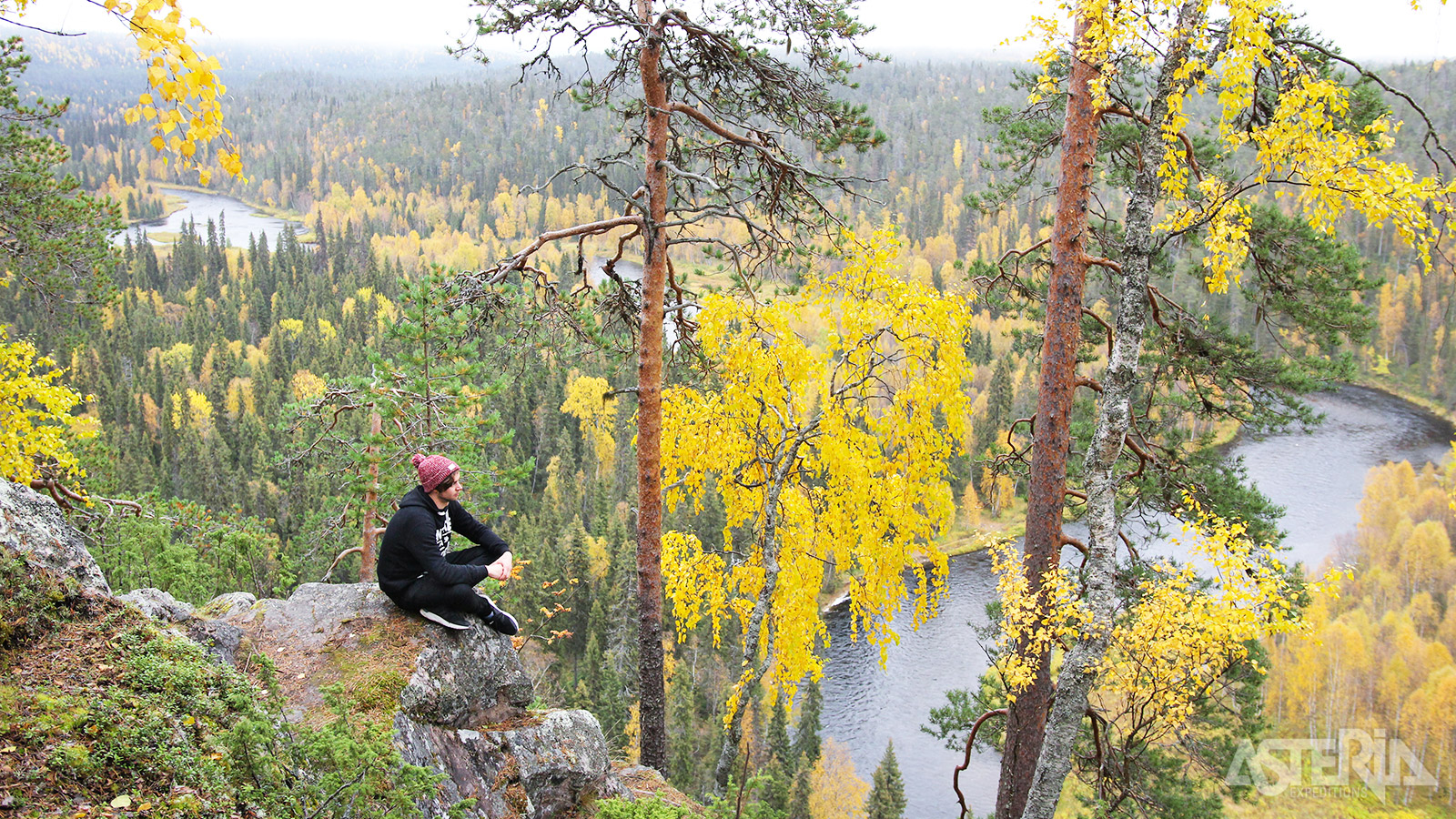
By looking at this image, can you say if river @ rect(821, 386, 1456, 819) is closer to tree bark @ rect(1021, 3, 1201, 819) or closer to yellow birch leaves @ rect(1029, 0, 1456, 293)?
tree bark @ rect(1021, 3, 1201, 819)

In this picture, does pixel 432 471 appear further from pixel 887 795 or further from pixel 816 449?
pixel 887 795

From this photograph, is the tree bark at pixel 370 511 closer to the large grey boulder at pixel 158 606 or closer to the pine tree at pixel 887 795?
the large grey boulder at pixel 158 606

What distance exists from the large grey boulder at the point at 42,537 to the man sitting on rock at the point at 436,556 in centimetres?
150

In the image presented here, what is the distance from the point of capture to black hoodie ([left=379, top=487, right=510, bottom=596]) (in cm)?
521

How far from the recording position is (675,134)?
786 centimetres

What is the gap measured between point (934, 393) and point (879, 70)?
8220 inches

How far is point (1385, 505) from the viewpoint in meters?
42.3

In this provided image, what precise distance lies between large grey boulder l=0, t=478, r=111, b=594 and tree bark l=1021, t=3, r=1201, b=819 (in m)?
6.16

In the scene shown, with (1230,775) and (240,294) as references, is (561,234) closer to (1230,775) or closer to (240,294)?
(1230,775)

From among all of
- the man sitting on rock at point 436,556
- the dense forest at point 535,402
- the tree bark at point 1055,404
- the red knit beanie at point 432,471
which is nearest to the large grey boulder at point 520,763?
the man sitting on rock at point 436,556

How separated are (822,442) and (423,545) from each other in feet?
14.0

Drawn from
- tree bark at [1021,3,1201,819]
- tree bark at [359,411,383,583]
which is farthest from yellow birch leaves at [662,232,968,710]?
tree bark at [359,411,383,583]

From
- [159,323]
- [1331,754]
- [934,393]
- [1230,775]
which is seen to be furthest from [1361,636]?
[159,323]

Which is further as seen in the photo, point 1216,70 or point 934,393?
point 934,393
